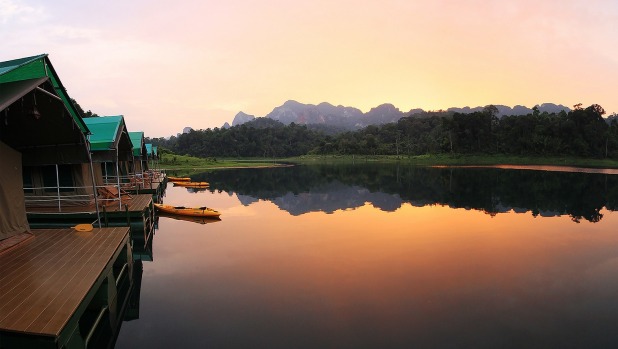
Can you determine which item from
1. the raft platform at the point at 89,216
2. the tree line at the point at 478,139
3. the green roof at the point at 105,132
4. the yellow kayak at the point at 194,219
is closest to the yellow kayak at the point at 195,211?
the yellow kayak at the point at 194,219

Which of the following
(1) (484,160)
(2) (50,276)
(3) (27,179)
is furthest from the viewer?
(1) (484,160)

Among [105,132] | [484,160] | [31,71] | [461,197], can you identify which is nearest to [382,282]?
[31,71]

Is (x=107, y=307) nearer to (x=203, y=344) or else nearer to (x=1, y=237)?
(x=203, y=344)

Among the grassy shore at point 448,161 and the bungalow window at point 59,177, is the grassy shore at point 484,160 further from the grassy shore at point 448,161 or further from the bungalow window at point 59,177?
the bungalow window at point 59,177

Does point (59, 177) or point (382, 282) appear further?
point (59, 177)

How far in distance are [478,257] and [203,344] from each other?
39.5 ft

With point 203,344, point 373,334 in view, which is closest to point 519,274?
→ point 373,334

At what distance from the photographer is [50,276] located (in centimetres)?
816

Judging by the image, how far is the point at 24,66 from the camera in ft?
26.0

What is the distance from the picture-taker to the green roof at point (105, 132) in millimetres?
18359

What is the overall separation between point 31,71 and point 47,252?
5.21 meters

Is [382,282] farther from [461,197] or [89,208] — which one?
[461,197]

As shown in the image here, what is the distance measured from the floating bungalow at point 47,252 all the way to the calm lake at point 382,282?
3.80 feet

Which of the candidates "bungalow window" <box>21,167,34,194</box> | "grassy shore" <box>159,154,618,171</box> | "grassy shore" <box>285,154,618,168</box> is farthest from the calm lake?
"grassy shore" <box>285,154,618,168</box>
